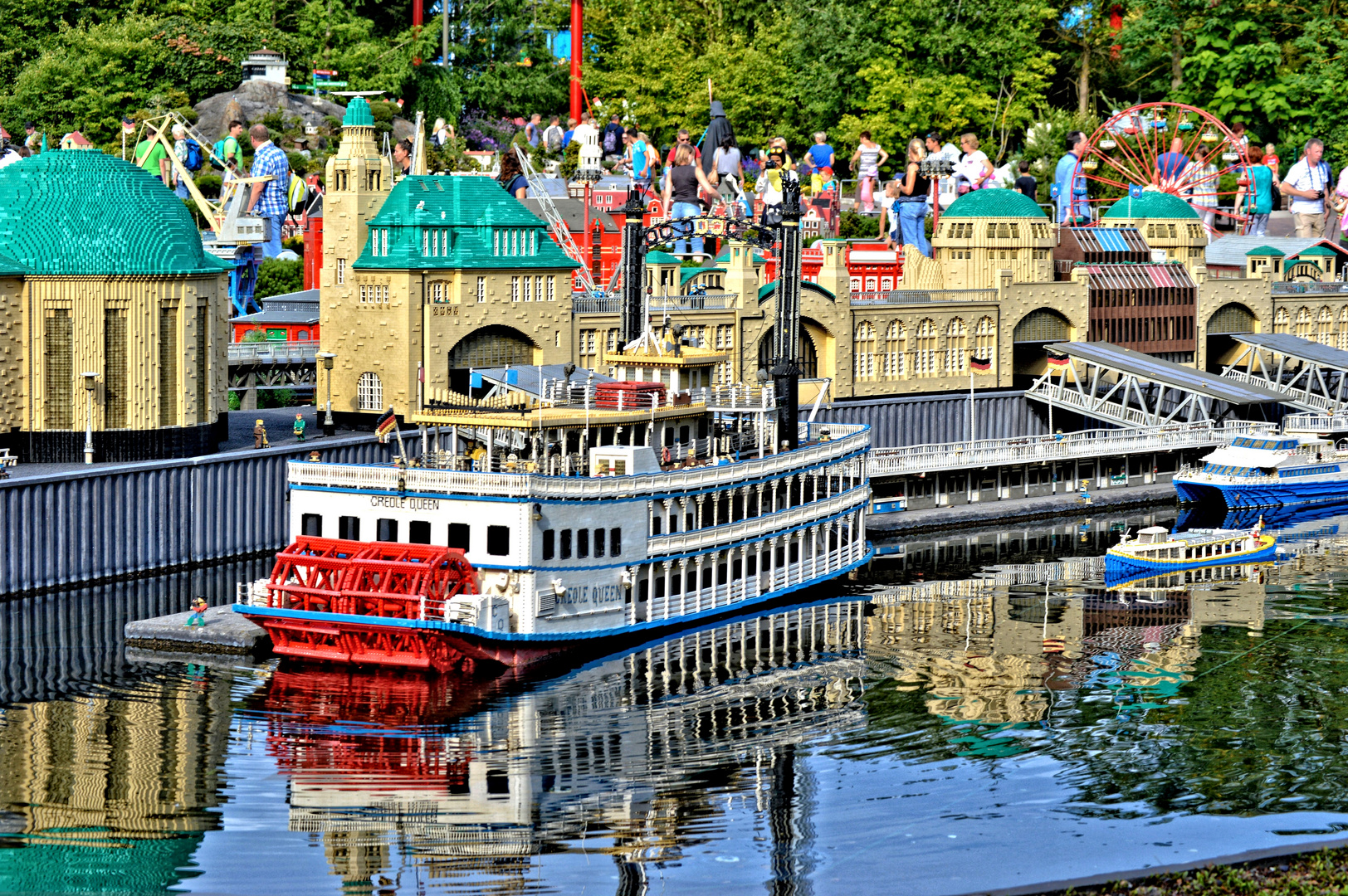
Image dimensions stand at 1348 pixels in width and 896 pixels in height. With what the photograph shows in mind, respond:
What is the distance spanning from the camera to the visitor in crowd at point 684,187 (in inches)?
4555

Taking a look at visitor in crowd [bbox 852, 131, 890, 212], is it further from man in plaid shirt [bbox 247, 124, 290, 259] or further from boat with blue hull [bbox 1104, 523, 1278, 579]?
boat with blue hull [bbox 1104, 523, 1278, 579]

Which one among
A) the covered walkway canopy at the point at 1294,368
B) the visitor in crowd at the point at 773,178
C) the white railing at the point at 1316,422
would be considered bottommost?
the white railing at the point at 1316,422

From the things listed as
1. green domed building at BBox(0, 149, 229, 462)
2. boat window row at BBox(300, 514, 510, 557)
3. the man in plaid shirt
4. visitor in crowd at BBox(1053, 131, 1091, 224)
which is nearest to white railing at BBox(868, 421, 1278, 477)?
visitor in crowd at BBox(1053, 131, 1091, 224)

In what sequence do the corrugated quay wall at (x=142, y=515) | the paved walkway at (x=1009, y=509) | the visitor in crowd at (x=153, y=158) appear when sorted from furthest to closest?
the visitor in crowd at (x=153, y=158) < the paved walkway at (x=1009, y=509) < the corrugated quay wall at (x=142, y=515)

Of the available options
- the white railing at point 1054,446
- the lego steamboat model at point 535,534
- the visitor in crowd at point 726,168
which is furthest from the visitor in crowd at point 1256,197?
the lego steamboat model at point 535,534

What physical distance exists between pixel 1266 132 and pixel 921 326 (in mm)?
54036

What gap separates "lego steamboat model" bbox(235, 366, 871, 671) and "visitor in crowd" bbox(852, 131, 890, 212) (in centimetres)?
5933

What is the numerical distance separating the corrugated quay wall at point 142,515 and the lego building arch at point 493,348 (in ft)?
31.0

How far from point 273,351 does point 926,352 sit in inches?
1320

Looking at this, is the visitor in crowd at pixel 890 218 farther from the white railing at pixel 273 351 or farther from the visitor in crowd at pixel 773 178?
the white railing at pixel 273 351

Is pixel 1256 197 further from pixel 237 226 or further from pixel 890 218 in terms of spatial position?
pixel 237 226

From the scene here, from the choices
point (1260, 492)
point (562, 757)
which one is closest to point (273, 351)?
point (1260, 492)

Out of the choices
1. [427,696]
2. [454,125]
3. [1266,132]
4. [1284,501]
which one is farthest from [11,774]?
[1266,132]

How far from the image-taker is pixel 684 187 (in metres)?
117
